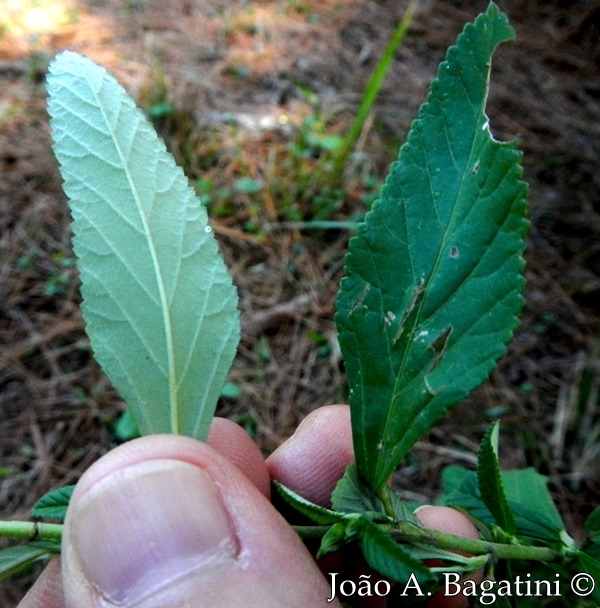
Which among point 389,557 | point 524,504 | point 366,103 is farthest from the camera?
point 366,103

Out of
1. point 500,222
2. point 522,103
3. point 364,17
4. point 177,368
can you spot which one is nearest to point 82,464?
point 177,368

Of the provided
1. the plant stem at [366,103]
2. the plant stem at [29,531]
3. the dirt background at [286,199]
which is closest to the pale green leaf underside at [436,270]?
the plant stem at [29,531]

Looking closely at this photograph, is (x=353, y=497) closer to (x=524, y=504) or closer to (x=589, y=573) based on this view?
(x=589, y=573)

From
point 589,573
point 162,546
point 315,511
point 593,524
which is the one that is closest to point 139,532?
point 162,546

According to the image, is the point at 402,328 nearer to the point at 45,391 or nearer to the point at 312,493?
the point at 312,493

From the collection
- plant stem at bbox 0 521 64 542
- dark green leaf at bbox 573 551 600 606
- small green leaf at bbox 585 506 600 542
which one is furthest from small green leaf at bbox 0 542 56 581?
small green leaf at bbox 585 506 600 542

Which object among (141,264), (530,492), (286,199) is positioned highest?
(141,264)
